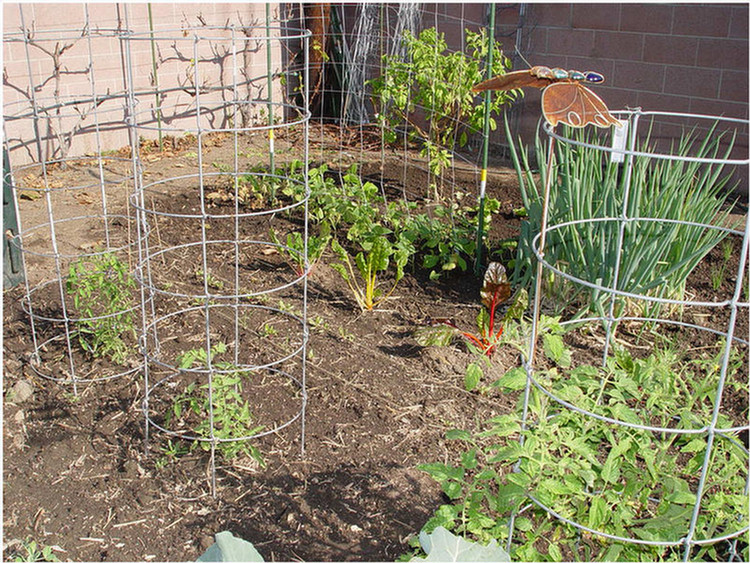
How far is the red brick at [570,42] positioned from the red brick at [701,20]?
716 millimetres

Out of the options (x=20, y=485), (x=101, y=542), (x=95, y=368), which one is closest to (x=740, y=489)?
(x=101, y=542)

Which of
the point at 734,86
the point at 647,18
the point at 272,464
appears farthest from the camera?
the point at 647,18

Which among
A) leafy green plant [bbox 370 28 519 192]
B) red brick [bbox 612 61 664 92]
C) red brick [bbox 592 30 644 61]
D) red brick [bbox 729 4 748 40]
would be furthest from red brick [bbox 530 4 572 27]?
red brick [bbox 729 4 748 40]

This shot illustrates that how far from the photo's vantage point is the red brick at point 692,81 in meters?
5.76

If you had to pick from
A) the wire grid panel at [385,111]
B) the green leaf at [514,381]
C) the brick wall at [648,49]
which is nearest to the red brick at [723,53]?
the brick wall at [648,49]

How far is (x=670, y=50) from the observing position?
593cm

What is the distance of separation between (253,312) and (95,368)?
84 centimetres

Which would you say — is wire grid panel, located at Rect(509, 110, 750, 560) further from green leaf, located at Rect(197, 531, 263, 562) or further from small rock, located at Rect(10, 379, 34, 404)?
small rock, located at Rect(10, 379, 34, 404)

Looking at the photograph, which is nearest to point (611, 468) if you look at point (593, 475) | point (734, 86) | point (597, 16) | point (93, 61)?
point (593, 475)

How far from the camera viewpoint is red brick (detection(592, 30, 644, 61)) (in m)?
6.09

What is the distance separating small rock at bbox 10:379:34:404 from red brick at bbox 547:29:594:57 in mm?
5087

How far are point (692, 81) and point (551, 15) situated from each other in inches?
52.8

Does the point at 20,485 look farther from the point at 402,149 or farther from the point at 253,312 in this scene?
the point at 402,149

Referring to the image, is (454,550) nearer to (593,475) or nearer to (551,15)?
(593,475)
